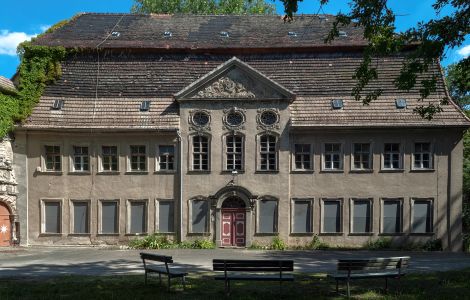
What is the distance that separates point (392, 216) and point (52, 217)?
56.0 ft

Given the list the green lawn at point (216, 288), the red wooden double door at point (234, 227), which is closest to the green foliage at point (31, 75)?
the red wooden double door at point (234, 227)

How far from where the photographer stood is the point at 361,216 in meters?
26.5

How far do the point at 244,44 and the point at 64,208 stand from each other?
1280 centimetres

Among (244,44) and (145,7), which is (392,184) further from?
(145,7)

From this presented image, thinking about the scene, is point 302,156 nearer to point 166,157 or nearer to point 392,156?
point 392,156

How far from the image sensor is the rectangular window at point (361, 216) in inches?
1043

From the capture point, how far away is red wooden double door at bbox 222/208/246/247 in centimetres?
2662

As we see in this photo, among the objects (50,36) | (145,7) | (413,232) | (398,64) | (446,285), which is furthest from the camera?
(145,7)

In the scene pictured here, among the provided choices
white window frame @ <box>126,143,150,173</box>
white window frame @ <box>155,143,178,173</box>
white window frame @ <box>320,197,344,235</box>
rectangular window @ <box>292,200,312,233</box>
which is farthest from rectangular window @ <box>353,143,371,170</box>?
white window frame @ <box>126,143,150,173</box>

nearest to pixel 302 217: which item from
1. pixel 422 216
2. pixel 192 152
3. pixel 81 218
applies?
pixel 422 216

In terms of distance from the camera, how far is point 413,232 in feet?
86.3

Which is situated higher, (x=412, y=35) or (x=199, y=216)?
(x=412, y=35)

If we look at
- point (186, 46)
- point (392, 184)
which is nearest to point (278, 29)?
point (186, 46)

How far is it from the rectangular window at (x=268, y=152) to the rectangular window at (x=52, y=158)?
10.3 meters
